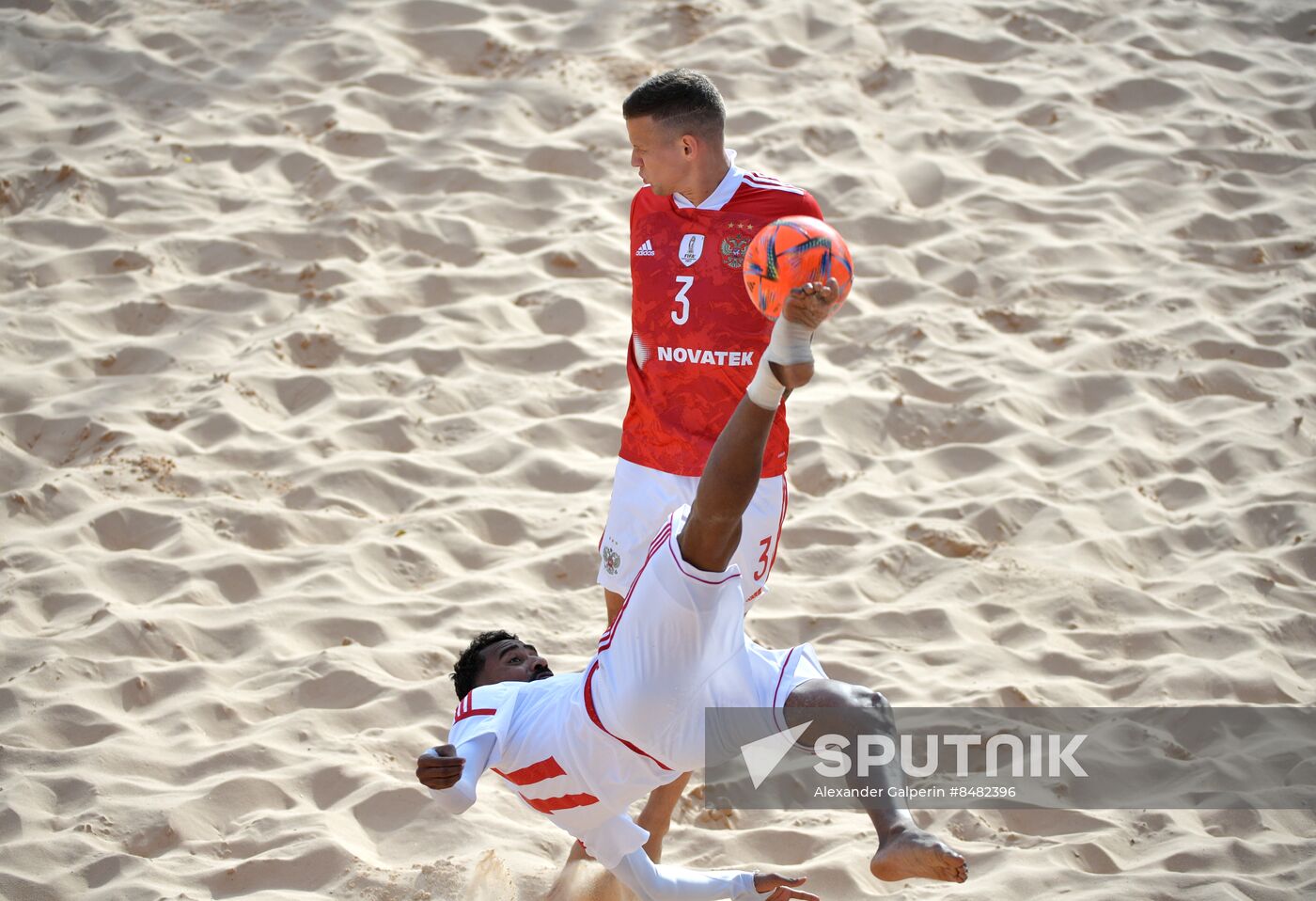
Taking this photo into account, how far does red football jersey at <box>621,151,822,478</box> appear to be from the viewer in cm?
337

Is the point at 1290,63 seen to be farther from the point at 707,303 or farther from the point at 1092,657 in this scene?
the point at 707,303

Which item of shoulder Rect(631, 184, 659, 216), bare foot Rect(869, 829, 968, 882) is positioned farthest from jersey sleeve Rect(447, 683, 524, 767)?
shoulder Rect(631, 184, 659, 216)

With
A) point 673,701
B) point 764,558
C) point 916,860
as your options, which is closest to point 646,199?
point 764,558

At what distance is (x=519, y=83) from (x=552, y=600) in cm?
344

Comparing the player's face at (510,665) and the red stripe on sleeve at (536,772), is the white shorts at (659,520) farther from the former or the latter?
the red stripe on sleeve at (536,772)

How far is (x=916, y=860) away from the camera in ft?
8.11

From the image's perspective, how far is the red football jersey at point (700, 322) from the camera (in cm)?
337

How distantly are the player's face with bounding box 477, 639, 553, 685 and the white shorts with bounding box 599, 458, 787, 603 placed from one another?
0.95 ft

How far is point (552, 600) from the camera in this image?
4613mm

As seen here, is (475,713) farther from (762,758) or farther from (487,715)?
(762,758)

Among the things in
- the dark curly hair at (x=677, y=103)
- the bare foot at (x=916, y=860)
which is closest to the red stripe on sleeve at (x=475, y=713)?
the bare foot at (x=916, y=860)

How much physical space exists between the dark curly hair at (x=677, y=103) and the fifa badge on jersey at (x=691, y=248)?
24cm

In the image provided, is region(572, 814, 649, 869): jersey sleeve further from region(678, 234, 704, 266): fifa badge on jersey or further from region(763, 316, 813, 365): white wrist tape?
region(678, 234, 704, 266): fifa badge on jersey

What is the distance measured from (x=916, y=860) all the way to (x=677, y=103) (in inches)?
72.0
